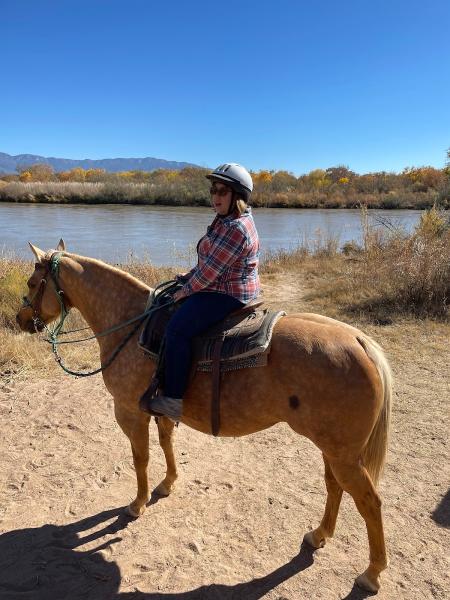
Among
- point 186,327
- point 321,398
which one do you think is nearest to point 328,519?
point 321,398

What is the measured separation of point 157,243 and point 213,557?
1517 cm

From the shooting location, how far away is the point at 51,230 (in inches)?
782

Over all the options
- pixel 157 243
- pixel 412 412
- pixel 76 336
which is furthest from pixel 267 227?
pixel 412 412

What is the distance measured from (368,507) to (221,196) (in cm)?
204

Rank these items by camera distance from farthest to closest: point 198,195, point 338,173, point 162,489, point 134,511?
point 338,173, point 198,195, point 162,489, point 134,511

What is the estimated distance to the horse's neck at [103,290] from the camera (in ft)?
10.5

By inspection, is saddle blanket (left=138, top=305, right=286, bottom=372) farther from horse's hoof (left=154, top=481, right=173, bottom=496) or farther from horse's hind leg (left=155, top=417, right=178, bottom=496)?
horse's hoof (left=154, top=481, right=173, bottom=496)

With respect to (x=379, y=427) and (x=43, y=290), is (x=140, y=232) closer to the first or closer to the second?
(x=43, y=290)

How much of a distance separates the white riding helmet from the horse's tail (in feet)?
3.66

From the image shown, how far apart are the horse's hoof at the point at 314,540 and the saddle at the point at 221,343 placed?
41.9 inches

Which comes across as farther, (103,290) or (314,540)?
(103,290)

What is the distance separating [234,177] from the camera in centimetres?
254

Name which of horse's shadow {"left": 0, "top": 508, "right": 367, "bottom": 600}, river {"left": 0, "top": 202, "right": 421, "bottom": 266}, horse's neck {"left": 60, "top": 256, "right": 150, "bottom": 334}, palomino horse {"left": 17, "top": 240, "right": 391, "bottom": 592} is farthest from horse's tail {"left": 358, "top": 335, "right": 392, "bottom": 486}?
river {"left": 0, "top": 202, "right": 421, "bottom": 266}

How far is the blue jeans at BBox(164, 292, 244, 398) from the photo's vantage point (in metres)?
2.64
